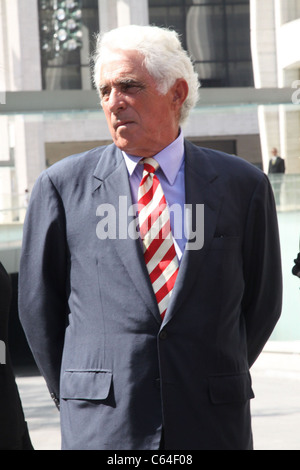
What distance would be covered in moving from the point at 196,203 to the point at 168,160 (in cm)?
17

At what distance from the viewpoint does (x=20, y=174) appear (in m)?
41.2

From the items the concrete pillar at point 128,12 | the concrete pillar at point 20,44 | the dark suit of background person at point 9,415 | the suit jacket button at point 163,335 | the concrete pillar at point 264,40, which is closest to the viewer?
the suit jacket button at point 163,335

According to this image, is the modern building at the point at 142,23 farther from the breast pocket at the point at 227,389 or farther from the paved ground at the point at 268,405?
the breast pocket at the point at 227,389

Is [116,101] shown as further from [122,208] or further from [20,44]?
[20,44]

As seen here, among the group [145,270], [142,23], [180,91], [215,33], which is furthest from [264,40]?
[145,270]

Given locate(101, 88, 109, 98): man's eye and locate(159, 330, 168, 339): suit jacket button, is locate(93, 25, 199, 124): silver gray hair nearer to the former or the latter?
locate(101, 88, 109, 98): man's eye

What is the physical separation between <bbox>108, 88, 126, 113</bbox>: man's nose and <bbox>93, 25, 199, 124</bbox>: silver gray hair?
117 mm

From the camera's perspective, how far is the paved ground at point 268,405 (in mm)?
7191

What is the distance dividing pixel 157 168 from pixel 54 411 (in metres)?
5.60

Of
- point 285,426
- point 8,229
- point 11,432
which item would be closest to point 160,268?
point 11,432

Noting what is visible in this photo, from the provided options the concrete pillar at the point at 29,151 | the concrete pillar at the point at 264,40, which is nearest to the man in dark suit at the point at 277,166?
the concrete pillar at the point at 264,40

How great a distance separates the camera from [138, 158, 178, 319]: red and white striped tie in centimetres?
313

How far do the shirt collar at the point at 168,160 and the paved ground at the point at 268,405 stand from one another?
388 cm

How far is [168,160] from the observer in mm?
3291
